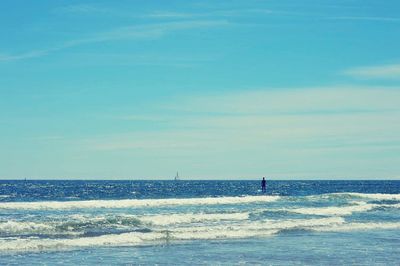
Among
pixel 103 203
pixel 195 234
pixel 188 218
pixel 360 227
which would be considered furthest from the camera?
pixel 103 203

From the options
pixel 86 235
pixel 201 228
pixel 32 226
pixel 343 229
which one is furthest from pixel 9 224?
pixel 343 229

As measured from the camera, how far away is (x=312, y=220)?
1282 inches

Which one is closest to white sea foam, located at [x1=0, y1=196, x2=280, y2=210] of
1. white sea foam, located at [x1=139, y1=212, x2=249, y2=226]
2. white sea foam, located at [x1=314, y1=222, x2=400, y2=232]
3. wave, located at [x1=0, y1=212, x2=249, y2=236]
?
wave, located at [x1=0, y1=212, x2=249, y2=236]

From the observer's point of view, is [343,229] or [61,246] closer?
[61,246]

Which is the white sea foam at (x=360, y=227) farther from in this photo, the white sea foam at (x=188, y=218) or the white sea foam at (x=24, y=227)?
the white sea foam at (x=24, y=227)

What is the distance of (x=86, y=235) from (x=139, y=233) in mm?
2274

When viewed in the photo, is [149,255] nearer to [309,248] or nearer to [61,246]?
[61,246]

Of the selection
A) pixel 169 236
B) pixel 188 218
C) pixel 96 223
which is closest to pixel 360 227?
pixel 188 218

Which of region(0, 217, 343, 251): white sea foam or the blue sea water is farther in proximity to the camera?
region(0, 217, 343, 251): white sea foam

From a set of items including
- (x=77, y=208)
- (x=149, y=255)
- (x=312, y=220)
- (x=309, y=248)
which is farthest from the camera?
(x=77, y=208)

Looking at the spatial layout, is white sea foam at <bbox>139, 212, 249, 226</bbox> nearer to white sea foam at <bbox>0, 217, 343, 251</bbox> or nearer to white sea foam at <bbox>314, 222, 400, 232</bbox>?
white sea foam at <bbox>0, 217, 343, 251</bbox>

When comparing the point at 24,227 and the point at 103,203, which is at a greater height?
the point at 103,203

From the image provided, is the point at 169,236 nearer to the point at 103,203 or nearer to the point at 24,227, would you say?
the point at 24,227

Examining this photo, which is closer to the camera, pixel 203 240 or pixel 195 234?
pixel 203 240
